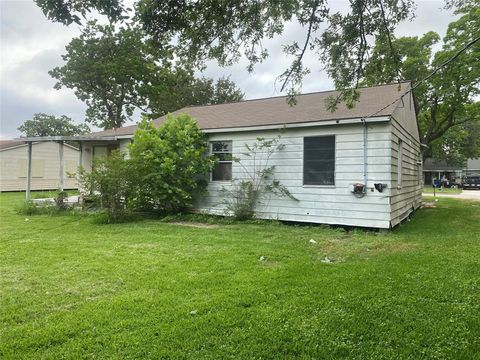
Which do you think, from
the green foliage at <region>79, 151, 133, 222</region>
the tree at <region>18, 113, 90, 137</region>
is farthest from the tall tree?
the tree at <region>18, 113, 90, 137</region>

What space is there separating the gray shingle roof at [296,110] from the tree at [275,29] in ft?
8.06

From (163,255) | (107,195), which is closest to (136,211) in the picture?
(107,195)

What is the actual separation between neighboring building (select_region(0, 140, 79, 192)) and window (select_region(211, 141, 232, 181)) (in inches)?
560

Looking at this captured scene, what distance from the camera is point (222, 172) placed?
10297 mm

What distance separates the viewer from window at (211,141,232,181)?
10.2 meters

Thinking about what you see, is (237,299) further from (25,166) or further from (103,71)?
(103,71)

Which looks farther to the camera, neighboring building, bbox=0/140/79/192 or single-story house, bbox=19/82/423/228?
neighboring building, bbox=0/140/79/192

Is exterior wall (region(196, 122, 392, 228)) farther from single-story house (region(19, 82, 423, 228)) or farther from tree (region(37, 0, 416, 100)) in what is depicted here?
tree (region(37, 0, 416, 100))

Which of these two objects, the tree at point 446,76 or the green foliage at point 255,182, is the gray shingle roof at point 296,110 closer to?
the green foliage at point 255,182

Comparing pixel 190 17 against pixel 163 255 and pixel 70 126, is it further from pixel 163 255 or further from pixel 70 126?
pixel 70 126

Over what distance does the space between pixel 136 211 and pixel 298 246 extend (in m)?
6.01

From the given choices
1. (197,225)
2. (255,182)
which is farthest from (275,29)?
(197,225)

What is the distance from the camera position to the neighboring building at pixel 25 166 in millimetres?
21500

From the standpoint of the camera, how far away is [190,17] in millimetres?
4020
